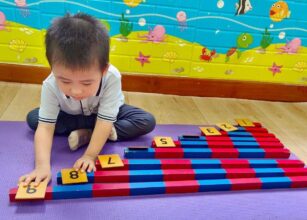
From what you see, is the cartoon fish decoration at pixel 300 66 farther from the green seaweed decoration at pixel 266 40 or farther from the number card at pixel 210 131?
the number card at pixel 210 131

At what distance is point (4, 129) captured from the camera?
103cm

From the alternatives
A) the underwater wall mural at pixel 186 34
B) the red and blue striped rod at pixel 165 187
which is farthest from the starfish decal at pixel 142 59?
the red and blue striped rod at pixel 165 187

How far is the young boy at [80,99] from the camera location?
2.23ft

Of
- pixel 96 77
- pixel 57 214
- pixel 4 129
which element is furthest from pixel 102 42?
pixel 4 129

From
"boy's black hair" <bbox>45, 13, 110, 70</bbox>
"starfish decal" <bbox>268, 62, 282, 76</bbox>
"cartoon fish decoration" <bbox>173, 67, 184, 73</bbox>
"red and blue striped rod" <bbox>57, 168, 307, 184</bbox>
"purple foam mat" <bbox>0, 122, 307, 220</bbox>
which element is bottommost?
"purple foam mat" <bbox>0, 122, 307, 220</bbox>

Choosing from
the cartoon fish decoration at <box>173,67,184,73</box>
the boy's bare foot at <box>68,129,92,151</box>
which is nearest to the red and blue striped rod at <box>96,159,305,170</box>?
the boy's bare foot at <box>68,129,92,151</box>

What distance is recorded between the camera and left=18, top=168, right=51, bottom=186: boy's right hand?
73cm


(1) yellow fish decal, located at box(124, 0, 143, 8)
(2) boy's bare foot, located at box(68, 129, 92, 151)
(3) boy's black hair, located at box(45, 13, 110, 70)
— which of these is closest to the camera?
(3) boy's black hair, located at box(45, 13, 110, 70)

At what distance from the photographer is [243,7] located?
4.91ft

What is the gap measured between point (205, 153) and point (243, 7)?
866mm

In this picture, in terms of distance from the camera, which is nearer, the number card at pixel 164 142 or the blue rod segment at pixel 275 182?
the blue rod segment at pixel 275 182

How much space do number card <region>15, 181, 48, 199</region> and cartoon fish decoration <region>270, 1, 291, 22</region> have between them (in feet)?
4.29

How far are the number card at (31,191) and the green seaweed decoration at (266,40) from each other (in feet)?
4.14

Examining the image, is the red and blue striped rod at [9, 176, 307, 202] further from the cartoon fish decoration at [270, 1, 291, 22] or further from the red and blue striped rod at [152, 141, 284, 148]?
the cartoon fish decoration at [270, 1, 291, 22]
